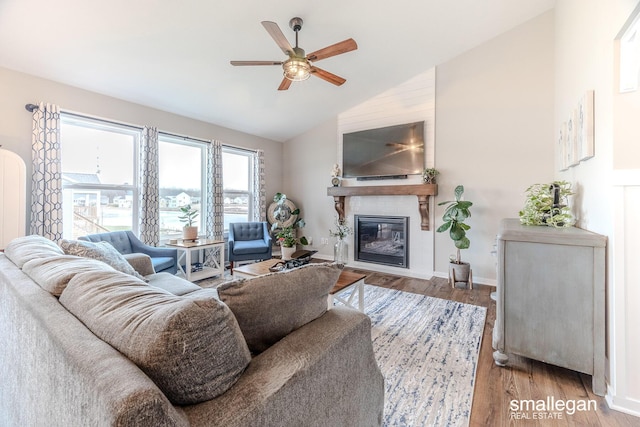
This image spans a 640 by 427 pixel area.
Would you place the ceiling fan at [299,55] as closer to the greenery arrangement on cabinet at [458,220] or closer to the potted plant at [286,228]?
the greenery arrangement on cabinet at [458,220]

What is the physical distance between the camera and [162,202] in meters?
4.15

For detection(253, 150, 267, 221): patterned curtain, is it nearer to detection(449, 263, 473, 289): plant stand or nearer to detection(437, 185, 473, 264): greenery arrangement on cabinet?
detection(437, 185, 473, 264): greenery arrangement on cabinet

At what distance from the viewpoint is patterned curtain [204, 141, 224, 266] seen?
4539mm

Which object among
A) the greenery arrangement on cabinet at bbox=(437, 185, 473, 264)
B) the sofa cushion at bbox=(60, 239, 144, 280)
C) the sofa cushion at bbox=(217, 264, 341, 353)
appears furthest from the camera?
the greenery arrangement on cabinet at bbox=(437, 185, 473, 264)

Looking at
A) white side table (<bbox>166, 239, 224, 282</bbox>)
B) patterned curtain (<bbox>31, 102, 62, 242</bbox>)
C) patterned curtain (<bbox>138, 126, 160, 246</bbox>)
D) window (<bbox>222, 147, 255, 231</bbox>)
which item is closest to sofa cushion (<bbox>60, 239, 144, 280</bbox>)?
patterned curtain (<bbox>31, 102, 62, 242</bbox>)

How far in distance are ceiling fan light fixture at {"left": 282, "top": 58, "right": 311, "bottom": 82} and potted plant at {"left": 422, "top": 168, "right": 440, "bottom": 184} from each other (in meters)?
2.33

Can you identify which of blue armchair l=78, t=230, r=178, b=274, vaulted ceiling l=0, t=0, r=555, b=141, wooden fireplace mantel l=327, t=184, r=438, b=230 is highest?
vaulted ceiling l=0, t=0, r=555, b=141

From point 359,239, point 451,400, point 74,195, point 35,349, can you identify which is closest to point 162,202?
point 74,195

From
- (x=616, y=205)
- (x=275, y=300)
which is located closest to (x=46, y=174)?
(x=275, y=300)

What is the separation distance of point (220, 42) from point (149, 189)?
2134 millimetres

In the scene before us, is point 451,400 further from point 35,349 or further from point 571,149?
A: point 571,149

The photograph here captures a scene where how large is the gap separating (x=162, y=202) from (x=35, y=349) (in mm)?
3626

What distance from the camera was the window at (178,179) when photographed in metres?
4.15

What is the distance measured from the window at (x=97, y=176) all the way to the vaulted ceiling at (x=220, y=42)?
495 mm
